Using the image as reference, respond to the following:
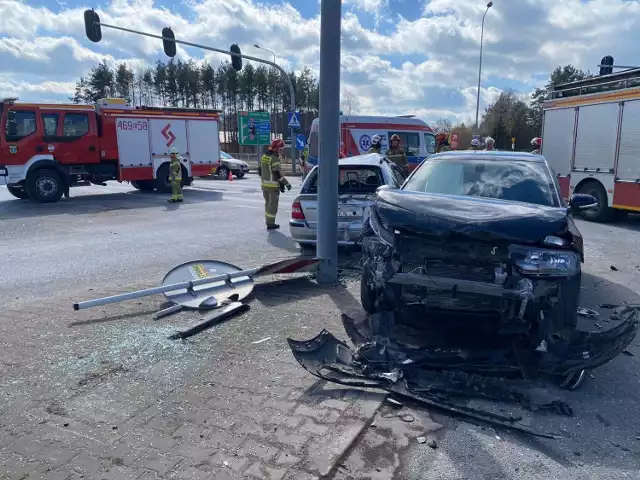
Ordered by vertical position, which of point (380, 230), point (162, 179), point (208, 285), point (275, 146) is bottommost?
point (208, 285)

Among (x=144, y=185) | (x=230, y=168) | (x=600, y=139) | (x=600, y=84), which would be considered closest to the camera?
(x=600, y=139)

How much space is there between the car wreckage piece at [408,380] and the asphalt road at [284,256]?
0.11 meters

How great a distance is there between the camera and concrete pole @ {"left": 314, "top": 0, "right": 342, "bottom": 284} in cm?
613

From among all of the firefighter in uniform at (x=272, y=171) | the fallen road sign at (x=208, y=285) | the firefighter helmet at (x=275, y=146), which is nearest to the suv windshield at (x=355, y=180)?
the fallen road sign at (x=208, y=285)

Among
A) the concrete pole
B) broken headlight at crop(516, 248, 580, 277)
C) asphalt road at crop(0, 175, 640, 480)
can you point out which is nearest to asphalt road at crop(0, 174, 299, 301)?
asphalt road at crop(0, 175, 640, 480)

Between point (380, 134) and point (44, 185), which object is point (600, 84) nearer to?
point (380, 134)

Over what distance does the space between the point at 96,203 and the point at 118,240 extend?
6870 mm

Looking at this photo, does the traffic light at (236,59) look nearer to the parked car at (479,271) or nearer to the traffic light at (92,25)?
the traffic light at (92,25)

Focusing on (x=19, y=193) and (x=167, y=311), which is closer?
(x=167, y=311)

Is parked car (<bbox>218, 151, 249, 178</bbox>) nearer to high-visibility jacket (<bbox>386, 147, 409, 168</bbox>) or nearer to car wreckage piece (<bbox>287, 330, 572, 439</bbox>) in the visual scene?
high-visibility jacket (<bbox>386, 147, 409, 168</bbox>)

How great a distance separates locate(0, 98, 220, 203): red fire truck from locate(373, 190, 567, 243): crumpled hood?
47.6 feet

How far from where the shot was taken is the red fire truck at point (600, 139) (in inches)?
464

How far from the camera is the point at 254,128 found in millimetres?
31500

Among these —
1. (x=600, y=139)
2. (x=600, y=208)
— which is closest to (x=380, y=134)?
(x=600, y=139)
